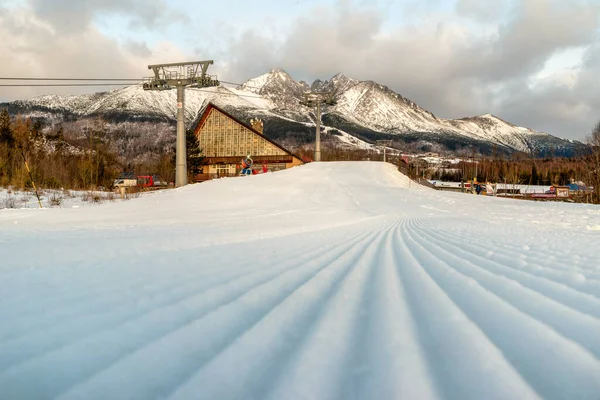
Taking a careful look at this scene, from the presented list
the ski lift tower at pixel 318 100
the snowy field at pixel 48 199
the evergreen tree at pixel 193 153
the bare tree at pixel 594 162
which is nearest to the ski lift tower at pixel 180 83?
the snowy field at pixel 48 199

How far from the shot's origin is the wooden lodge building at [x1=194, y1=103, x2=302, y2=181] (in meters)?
56.2

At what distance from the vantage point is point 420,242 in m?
4.66

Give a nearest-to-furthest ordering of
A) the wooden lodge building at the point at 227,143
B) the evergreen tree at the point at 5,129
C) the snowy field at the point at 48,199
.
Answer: the snowy field at the point at 48,199 < the evergreen tree at the point at 5,129 < the wooden lodge building at the point at 227,143

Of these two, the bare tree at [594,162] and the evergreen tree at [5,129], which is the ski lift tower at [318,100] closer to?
the bare tree at [594,162]

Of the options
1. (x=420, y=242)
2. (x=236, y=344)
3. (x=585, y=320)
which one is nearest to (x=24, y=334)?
(x=236, y=344)

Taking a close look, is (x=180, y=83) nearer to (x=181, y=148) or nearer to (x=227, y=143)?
(x=181, y=148)

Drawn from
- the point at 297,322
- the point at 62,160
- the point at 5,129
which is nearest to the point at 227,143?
the point at 5,129

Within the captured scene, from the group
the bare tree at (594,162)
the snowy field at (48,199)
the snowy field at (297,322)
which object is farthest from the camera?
the bare tree at (594,162)

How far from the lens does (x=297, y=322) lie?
1.81m

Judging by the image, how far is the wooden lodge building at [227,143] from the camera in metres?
56.2

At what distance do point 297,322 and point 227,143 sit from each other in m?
57.0

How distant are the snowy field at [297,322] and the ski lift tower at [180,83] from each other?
51.3ft

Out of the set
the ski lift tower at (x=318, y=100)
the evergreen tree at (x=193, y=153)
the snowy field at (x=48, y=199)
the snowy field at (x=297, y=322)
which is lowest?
the snowy field at (x=297, y=322)

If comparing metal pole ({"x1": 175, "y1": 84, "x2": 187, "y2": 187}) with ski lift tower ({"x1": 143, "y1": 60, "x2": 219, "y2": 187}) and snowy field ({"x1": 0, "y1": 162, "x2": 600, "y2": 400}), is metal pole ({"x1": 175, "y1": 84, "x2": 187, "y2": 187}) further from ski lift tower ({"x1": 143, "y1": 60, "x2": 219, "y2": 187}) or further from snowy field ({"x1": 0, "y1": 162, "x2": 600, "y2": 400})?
snowy field ({"x1": 0, "y1": 162, "x2": 600, "y2": 400})
